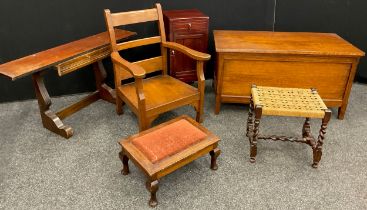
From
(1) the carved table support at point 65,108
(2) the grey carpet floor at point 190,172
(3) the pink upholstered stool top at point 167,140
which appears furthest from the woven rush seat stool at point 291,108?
(1) the carved table support at point 65,108

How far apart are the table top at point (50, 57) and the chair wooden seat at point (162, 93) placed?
1.48 feet

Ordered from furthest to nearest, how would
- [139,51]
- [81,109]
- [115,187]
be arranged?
[139,51], [81,109], [115,187]

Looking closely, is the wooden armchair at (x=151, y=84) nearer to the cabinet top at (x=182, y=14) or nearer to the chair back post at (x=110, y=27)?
the chair back post at (x=110, y=27)

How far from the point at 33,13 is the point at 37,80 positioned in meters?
0.79

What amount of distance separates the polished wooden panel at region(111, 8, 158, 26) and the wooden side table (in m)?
0.23

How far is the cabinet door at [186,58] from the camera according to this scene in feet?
9.41

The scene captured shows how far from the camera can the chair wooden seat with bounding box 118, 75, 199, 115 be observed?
2322mm

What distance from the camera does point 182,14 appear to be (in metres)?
2.88

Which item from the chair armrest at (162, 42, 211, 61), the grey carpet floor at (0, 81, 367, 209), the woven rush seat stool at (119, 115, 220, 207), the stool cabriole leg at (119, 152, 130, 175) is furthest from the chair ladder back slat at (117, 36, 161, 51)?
the stool cabriole leg at (119, 152, 130, 175)

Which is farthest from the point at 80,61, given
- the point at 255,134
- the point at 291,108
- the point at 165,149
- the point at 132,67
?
the point at 291,108

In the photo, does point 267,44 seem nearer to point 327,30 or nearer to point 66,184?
point 327,30

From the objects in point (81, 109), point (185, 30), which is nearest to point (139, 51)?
point (185, 30)

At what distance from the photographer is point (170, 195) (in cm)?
197

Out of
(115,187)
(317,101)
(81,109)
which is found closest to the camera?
(115,187)
